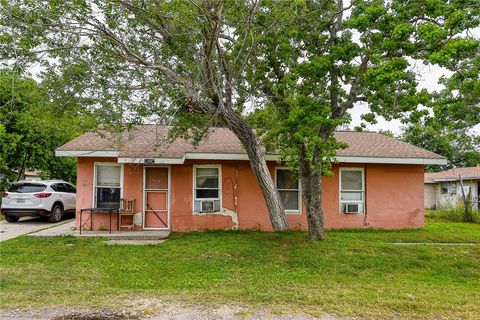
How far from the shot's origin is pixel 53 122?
868cm

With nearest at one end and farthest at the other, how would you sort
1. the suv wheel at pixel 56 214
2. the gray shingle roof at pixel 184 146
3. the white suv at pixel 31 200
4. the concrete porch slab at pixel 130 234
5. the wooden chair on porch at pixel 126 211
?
the concrete porch slab at pixel 130 234 < the gray shingle roof at pixel 184 146 < the wooden chair on porch at pixel 126 211 < the white suv at pixel 31 200 < the suv wheel at pixel 56 214

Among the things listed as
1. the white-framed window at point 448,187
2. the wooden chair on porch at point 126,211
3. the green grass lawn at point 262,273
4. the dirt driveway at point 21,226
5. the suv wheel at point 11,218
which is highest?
the white-framed window at point 448,187

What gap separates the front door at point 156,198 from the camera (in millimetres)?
12062

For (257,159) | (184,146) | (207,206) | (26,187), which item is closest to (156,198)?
(207,206)

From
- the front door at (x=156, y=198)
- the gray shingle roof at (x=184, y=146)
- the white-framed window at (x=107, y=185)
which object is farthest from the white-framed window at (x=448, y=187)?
the white-framed window at (x=107, y=185)

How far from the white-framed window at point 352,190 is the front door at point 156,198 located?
5.84 meters

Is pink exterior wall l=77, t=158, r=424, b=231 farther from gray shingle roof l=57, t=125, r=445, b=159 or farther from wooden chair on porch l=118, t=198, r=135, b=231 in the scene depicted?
gray shingle roof l=57, t=125, r=445, b=159

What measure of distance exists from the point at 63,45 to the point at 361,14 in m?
6.16

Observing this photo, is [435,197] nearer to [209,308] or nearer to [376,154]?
[376,154]

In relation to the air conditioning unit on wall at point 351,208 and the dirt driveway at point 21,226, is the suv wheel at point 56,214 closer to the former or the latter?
the dirt driveway at point 21,226

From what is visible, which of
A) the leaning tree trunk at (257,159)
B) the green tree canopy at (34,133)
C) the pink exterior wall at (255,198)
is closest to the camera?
the green tree canopy at (34,133)

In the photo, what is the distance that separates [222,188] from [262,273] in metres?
5.36

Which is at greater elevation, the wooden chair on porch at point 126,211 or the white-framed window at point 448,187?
the white-framed window at point 448,187

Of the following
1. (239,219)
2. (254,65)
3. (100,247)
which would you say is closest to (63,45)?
(254,65)
